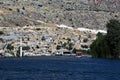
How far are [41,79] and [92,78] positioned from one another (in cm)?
951

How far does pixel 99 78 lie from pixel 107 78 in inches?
55.5

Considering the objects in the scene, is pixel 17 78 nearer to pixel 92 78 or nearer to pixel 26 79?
pixel 26 79

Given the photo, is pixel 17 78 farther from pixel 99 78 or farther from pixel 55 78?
pixel 99 78

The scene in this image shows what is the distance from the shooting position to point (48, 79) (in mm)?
107688

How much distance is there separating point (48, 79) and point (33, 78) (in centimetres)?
327

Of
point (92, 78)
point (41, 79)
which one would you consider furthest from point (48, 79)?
point (92, 78)

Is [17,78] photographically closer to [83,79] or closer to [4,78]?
[4,78]

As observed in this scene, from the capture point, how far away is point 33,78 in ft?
360

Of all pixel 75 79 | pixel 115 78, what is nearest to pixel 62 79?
pixel 75 79

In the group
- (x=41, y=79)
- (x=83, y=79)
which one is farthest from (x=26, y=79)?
(x=83, y=79)

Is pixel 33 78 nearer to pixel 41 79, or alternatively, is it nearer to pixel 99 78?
pixel 41 79

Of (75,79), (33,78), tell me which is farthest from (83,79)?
(33,78)

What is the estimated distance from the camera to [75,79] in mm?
107562

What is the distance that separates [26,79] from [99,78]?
523 inches
